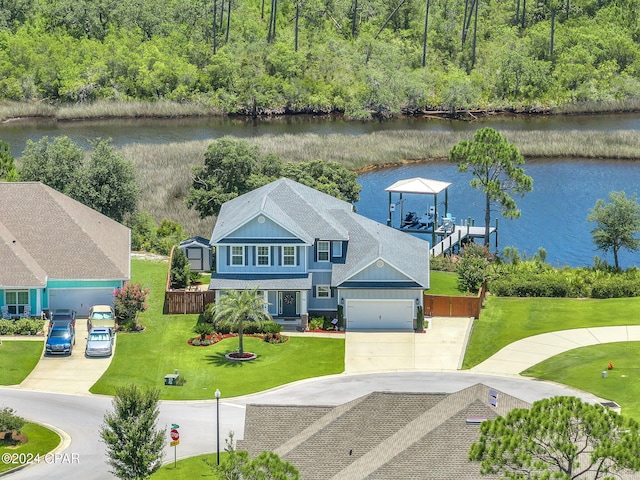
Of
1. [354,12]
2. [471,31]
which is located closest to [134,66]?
[354,12]

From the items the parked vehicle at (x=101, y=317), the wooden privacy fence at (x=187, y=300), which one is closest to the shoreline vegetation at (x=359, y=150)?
the wooden privacy fence at (x=187, y=300)

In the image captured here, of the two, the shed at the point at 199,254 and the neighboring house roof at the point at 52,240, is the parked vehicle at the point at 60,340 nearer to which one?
the neighboring house roof at the point at 52,240

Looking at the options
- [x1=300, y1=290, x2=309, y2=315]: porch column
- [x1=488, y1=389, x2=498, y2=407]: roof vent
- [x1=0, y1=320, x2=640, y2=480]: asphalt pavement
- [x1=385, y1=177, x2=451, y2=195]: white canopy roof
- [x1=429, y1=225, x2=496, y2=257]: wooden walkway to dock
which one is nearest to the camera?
[x1=488, y1=389, x2=498, y2=407]: roof vent

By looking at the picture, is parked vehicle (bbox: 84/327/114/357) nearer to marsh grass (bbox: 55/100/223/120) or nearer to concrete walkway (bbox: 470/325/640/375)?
concrete walkway (bbox: 470/325/640/375)

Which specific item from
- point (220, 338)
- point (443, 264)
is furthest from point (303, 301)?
point (443, 264)

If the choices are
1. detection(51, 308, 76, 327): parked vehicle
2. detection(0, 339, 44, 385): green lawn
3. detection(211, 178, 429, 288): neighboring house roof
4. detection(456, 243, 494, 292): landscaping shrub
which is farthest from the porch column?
detection(0, 339, 44, 385): green lawn

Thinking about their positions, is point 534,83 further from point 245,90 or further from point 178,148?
point 178,148
